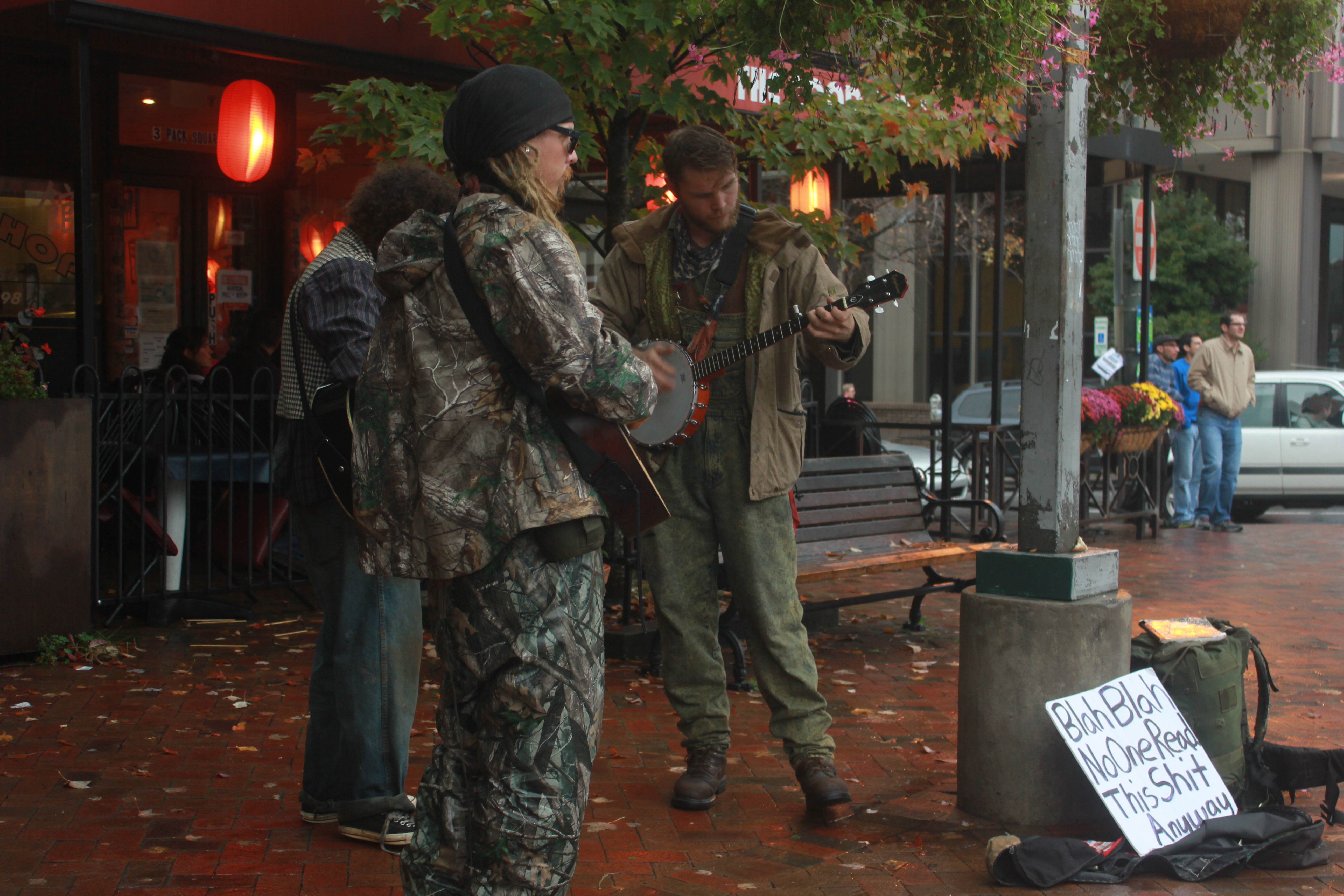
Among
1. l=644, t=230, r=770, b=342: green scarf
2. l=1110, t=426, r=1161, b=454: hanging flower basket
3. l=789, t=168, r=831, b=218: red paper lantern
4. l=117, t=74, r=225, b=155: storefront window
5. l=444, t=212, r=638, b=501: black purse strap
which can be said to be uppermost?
l=117, t=74, r=225, b=155: storefront window

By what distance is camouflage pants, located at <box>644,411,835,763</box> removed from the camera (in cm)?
413

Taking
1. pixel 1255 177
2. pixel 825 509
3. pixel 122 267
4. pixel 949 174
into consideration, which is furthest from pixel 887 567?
pixel 1255 177

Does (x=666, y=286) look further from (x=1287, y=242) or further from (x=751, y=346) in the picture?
(x=1287, y=242)

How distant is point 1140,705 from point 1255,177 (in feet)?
86.4

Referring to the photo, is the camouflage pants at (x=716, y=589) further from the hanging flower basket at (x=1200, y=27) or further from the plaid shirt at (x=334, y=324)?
the hanging flower basket at (x=1200, y=27)

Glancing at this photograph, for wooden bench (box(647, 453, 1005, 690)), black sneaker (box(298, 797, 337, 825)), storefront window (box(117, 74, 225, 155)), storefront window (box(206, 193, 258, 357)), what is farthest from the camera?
storefront window (box(206, 193, 258, 357))

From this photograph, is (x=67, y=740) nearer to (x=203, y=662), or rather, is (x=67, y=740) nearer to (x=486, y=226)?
(x=203, y=662)

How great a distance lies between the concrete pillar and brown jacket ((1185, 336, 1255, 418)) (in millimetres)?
15234

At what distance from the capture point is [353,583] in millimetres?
3648

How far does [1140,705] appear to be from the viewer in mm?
3965

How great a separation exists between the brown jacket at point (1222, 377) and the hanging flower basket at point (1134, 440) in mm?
1005

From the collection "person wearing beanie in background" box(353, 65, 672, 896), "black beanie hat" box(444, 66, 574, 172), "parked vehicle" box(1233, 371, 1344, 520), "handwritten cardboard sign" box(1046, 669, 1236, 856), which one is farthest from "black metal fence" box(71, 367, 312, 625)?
"parked vehicle" box(1233, 371, 1344, 520)

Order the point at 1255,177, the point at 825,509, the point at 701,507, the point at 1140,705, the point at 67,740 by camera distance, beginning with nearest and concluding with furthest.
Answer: the point at 1140,705
the point at 701,507
the point at 67,740
the point at 825,509
the point at 1255,177

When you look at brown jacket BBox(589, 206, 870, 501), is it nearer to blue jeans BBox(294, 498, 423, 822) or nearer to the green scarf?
the green scarf
